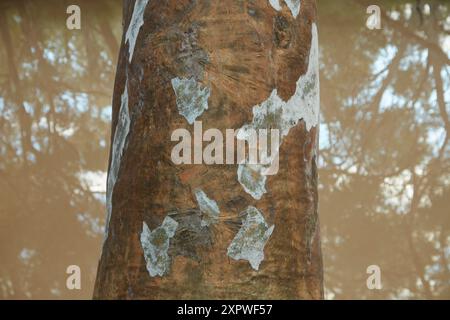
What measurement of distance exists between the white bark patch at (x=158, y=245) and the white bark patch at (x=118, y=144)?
80 mm

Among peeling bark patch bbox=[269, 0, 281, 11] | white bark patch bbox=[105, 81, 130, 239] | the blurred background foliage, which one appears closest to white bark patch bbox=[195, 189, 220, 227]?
white bark patch bbox=[105, 81, 130, 239]

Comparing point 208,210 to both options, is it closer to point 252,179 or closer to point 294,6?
point 252,179

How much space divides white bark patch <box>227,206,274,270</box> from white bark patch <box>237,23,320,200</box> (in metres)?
0.02

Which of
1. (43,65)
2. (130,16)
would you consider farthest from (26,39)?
(130,16)

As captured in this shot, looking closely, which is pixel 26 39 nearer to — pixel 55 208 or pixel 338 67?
pixel 55 208

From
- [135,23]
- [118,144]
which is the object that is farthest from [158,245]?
[135,23]

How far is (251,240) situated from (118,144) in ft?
0.66

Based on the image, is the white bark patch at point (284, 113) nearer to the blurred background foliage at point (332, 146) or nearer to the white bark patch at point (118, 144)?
the white bark patch at point (118, 144)

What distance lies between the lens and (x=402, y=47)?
331 cm

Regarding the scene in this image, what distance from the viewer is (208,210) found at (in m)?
0.68

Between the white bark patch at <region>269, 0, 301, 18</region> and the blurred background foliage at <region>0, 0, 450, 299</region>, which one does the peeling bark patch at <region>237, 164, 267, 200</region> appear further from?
the blurred background foliage at <region>0, 0, 450, 299</region>

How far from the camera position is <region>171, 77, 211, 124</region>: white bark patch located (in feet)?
2.32
